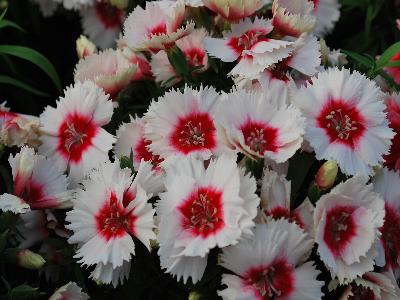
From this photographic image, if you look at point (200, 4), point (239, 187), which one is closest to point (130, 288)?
point (239, 187)

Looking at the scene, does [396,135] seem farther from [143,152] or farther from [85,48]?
[85,48]

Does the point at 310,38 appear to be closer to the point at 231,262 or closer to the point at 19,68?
the point at 231,262

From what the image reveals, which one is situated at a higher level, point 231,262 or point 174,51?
point 174,51

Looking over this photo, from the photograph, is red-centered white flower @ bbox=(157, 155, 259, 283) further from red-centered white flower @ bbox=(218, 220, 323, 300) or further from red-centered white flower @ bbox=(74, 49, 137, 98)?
red-centered white flower @ bbox=(74, 49, 137, 98)

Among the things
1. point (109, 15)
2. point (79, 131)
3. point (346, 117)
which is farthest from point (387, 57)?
point (109, 15)

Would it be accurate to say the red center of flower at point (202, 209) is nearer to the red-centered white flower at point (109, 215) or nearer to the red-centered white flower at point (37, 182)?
the red-centered white flower at point (109, 215)

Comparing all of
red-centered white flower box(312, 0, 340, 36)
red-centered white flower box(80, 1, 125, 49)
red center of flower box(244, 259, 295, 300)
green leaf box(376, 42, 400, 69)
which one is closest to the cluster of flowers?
red center of flower box(244, 259, 295, 300)
